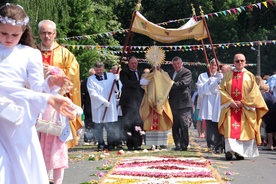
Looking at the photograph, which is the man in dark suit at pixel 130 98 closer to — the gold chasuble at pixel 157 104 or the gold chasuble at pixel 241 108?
the gold chasuble at pixel 157 104

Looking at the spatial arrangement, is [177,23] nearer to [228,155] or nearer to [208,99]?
[208,99]

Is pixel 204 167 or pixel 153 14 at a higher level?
pixel 153 14

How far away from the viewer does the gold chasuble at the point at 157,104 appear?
597 inches

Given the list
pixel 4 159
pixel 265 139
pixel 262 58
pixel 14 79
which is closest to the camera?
pixel 4 159

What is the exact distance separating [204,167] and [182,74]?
4676 millimetres

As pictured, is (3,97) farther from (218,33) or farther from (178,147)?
(218,33)

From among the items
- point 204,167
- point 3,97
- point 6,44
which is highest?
point 6,44

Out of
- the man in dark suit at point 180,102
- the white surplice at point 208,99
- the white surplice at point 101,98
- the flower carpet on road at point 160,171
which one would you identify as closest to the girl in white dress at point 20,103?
the flower carpet on road at point 160,171

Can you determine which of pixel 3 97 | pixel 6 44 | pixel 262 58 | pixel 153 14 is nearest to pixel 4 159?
pixel 3 97

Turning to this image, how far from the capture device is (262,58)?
59.4 meters

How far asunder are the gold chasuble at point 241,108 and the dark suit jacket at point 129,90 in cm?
284

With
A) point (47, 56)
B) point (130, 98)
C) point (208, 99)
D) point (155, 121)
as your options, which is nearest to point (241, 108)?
point (155, 121)

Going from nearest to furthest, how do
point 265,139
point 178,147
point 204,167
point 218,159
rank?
point 204,167 < point 218,159 < point 178,147 < point 265,139

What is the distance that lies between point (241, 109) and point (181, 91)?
233cm
